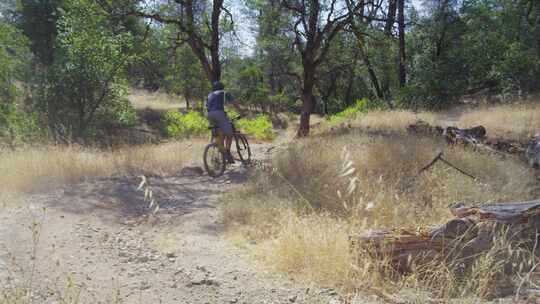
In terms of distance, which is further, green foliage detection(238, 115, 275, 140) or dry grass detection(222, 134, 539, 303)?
green foliage detection(238, 115, 275, 140)

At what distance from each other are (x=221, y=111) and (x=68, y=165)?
301cm

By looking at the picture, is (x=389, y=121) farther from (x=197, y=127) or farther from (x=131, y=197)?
(x=131, y=197)

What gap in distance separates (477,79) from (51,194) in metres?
23.3

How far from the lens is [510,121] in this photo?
12609 millimetres

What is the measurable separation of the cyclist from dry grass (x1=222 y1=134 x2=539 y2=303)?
1426mm

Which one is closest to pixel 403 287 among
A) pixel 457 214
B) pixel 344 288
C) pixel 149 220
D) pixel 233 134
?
pixel 344 288

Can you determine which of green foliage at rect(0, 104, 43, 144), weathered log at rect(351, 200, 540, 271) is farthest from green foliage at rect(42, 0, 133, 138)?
weathered log at rect(351, 200, 540, 271)

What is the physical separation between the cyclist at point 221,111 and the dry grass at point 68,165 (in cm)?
121

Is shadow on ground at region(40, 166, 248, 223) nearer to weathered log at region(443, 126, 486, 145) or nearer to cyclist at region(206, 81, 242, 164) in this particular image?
cyclist at region(206, 81, 242, 164)

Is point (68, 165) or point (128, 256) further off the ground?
point (68, 165)

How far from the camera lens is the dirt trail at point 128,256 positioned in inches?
110

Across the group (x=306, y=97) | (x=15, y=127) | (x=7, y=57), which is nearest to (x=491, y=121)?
Result: (x=306, y=97)

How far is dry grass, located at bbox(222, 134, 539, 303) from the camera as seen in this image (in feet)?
9.49

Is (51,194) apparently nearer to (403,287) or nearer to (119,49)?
(403,287)
